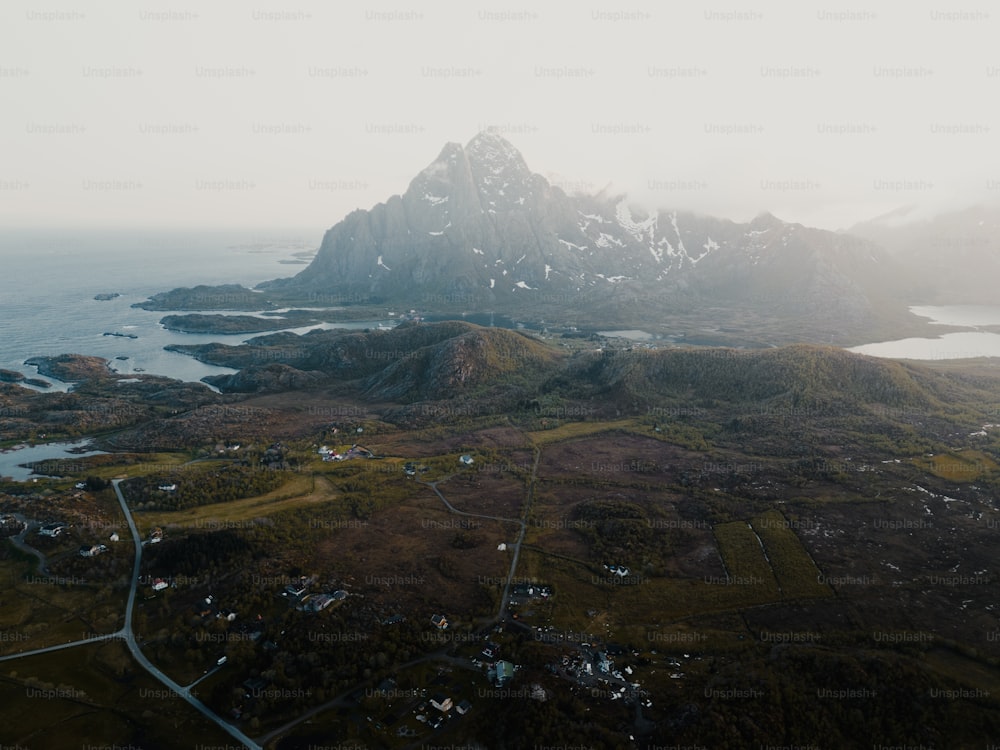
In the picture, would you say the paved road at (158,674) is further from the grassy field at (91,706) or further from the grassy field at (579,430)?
the grassy field at (579,430)

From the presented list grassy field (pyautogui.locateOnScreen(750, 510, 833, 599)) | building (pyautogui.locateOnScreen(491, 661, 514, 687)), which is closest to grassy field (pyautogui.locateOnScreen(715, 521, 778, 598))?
grassy field (pyautogui.locateOnScreen(750, 510, 833, 599))

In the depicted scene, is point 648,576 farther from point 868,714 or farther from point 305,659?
point 305,659

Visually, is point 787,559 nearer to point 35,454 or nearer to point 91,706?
point 91,706

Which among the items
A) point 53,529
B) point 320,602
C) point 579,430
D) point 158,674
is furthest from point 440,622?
point 579,430

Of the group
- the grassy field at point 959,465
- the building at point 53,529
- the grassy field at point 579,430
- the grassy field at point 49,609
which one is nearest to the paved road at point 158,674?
the grassy field at point 49,609

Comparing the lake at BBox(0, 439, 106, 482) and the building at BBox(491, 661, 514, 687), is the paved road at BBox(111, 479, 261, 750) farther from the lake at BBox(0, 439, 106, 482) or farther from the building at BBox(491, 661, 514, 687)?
the lake at BBox(0, 439, 106, 482)

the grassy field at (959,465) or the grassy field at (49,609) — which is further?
the grassy field at (959,465)

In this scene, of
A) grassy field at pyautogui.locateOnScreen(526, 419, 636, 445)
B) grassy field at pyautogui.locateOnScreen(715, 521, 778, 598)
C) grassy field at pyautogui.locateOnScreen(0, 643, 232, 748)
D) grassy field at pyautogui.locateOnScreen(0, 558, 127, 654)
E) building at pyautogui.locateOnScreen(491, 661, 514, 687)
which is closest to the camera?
grassy field at pyautogui.locateOnScreen(0, 643, 232, 748)

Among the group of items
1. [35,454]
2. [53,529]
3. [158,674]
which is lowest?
[158,674]

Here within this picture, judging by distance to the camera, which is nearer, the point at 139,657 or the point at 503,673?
the point at 503,673

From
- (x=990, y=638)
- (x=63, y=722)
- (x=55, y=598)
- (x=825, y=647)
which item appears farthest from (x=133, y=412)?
(x=990, y=638)

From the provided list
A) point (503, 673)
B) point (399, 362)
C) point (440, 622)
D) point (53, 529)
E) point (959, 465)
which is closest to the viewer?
point (503, 673)
